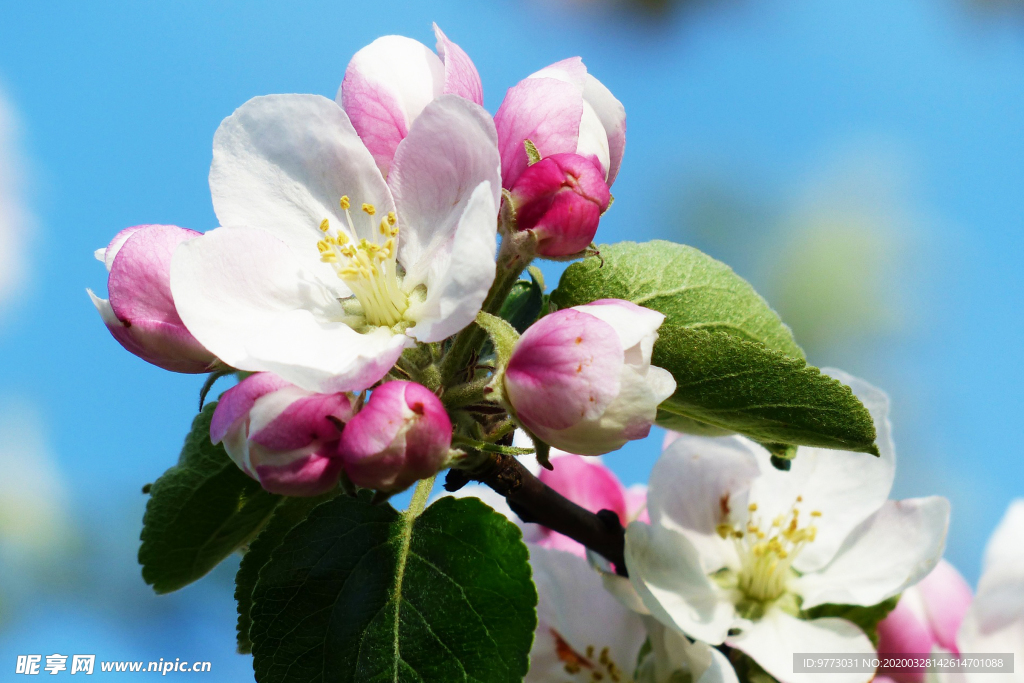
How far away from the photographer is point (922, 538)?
117 cm

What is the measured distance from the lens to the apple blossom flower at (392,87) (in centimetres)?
91

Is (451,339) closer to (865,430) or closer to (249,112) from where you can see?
(249,112)

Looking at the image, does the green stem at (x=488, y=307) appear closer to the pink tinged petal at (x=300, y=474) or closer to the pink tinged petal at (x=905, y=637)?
the pink tinged petal at (x=300, y=474)

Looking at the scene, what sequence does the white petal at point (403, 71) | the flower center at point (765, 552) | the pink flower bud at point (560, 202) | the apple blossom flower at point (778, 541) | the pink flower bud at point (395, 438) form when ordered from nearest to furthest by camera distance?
1. the pink flower bud at point (395, 438)
2. the pink flower bud at point (560, 202)
3. the white petal at point (403, 71)
4. the apple blossom flower at point (778, 541)
5. the flower center at point (765, 552)

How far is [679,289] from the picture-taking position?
3.04 ft

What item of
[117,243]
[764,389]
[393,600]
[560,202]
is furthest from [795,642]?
[117,243]

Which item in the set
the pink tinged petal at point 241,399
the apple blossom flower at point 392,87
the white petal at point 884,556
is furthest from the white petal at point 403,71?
the white petal at point 884,556

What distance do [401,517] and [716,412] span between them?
0.32 m

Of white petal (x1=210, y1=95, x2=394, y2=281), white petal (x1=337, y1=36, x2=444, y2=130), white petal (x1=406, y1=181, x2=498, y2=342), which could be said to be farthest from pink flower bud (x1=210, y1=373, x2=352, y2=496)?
white petal (x1=337, y1=36, x2=444, y2=130)

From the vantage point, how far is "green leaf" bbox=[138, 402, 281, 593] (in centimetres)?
100

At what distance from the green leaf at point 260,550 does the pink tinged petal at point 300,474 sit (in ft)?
0.50

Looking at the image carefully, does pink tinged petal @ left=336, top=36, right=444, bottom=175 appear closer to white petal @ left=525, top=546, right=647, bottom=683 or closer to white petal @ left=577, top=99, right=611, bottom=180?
white petal @ left=577, top=99, right=611, bottom=180

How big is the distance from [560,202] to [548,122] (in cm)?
11

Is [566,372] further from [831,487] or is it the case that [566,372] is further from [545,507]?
[831,487]
